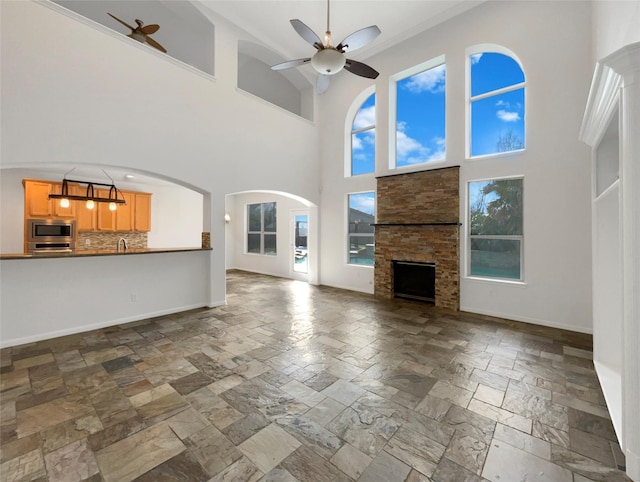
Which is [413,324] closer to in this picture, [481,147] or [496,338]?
[496,338]

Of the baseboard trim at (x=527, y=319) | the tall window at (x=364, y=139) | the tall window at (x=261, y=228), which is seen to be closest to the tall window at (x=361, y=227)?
the tall window at (x=364, y=139)

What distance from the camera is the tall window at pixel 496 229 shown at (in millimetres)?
4578

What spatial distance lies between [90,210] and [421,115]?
329 inches

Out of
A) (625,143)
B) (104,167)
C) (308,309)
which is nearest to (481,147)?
(625,143)

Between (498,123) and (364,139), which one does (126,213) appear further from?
(498,123)

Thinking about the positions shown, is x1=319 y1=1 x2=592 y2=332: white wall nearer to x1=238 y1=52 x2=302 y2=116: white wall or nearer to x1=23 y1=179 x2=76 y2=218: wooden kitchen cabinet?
x1=238 y1=52 x2=302 y2=116: white wall

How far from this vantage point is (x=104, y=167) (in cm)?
387

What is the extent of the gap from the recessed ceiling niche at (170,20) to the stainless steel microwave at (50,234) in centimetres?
437

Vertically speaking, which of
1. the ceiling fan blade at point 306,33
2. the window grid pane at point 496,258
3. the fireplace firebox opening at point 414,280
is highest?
the ceiling fan blade at point 306,33

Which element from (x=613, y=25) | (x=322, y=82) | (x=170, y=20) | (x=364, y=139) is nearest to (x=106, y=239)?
(x=170, y=20)

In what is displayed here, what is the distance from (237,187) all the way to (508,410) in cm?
519

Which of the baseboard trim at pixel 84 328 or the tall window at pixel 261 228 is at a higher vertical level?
the tall window at pixel 261 228

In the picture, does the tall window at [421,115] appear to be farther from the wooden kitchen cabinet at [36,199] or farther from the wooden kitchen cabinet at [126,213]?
the wooden kitchen cabinet at [36,199]

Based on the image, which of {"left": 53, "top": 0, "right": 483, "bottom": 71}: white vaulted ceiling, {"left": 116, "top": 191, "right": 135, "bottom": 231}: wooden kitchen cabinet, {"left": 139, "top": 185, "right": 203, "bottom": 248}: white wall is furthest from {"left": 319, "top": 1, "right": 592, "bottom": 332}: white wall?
{"left": 116, "top": 191, "right": 135, "bottom": 231}: wooden kitchen cabinet
